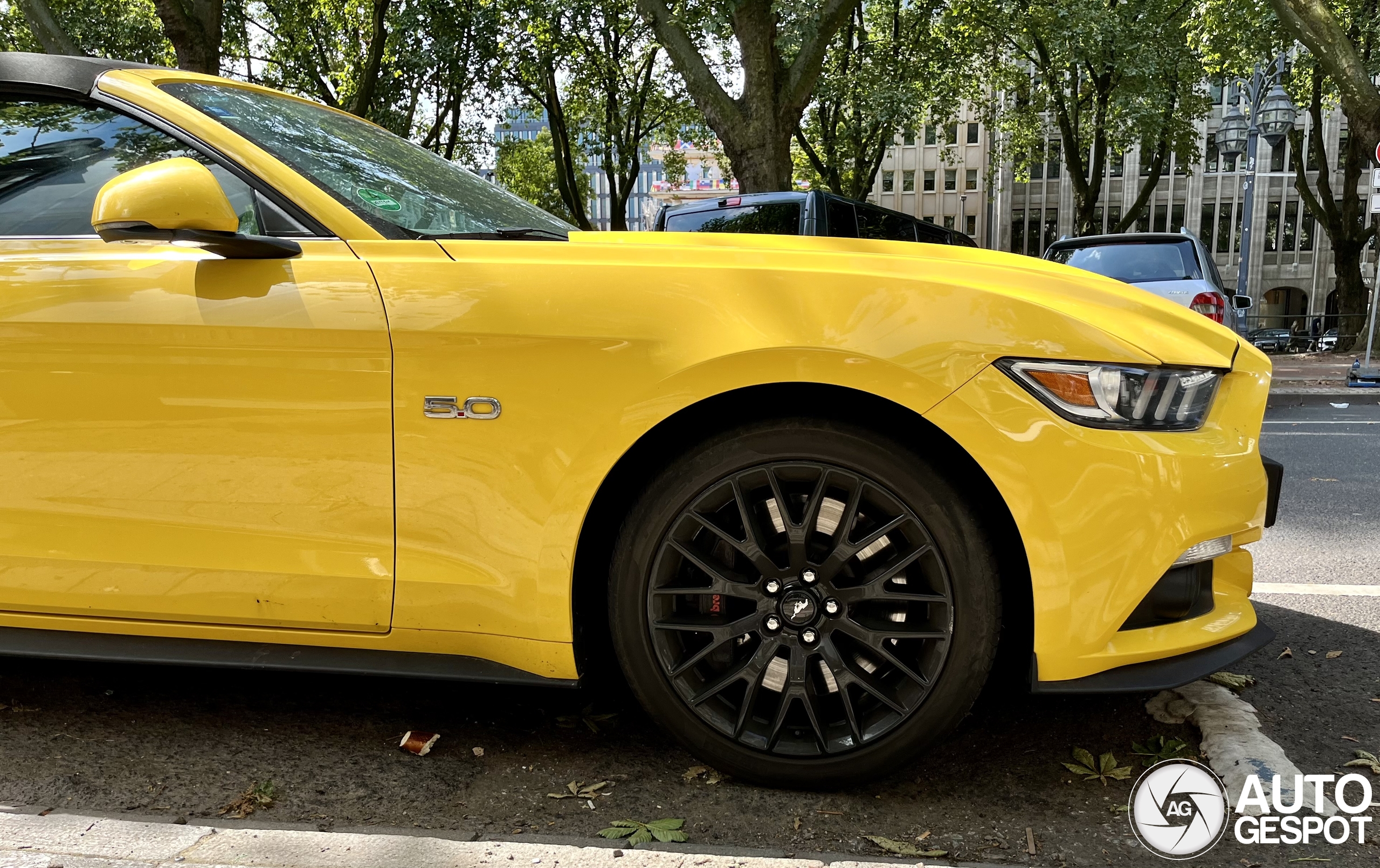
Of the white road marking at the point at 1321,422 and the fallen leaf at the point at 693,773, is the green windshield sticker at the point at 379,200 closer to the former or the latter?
the fallen leaf at the point at 693,773

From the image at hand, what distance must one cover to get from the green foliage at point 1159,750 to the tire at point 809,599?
22.6 inches

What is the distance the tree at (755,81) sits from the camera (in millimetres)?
11508

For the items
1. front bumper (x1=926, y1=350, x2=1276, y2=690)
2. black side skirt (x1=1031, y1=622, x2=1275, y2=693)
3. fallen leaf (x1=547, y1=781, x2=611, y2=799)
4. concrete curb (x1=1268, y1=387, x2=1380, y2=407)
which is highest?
front bumper (x1=926, y1=350, x2=1276, y2=690)

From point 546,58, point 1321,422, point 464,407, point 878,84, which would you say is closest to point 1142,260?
point 1321,422

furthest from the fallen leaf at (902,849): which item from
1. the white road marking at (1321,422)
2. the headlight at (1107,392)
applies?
the white road marking at (1321,422)

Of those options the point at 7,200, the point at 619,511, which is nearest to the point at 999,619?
the point at 619,511

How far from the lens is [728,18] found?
1165cm

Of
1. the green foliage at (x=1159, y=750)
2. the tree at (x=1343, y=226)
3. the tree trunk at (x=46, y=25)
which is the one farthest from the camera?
the tree at (x=1343, y=226)

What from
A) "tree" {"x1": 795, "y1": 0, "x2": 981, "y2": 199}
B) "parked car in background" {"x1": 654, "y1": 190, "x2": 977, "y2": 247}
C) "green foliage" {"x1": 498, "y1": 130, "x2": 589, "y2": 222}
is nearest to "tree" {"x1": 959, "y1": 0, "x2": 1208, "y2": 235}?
"tree" {"x1": 795, "y1": 0, "x2": 981, "y2": 199}

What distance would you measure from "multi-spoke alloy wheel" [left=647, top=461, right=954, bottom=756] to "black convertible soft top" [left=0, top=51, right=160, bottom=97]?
75.1 inches

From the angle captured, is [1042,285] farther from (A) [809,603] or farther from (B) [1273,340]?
(B) [1273,340]

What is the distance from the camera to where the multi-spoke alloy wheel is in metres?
2.04

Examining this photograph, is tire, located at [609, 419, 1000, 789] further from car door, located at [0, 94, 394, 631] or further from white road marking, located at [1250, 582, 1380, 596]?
white road marking, located at [1250, 582, 1380, 596]

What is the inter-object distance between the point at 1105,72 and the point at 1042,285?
2119 centimetres
